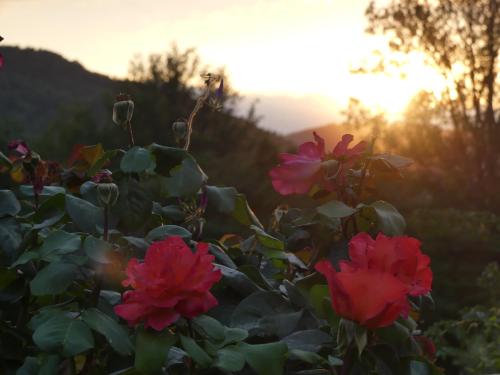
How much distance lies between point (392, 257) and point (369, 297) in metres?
0.11

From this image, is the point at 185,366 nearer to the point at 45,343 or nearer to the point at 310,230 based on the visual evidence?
the point at 45,343

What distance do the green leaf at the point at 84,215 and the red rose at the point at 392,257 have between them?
0.47m

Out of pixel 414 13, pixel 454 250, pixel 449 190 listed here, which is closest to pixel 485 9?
pixel 414 13

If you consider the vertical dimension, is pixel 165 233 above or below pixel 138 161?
below

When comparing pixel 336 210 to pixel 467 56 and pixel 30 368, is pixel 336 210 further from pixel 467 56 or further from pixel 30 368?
pixel 467 56

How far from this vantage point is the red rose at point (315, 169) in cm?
135

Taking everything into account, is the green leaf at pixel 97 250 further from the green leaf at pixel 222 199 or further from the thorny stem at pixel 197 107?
the thorny stem at pixel 197 107

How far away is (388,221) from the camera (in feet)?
4.36

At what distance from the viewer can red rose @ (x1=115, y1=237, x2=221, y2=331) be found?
104cm

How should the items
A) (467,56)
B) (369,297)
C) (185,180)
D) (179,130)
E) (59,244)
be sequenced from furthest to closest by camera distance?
(467,56), (179,130), (185,180), (59,244), (369,297)

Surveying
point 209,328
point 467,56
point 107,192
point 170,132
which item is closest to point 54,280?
point 107,192

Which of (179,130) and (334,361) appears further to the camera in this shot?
(179,130)

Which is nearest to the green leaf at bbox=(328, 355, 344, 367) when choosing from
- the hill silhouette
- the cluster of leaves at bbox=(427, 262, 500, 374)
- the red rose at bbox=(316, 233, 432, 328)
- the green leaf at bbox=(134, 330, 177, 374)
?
the red rose at bbox=(316, 233, 432, 328)

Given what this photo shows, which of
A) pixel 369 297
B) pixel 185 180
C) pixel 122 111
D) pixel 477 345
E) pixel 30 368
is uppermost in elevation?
pixel 122 111
